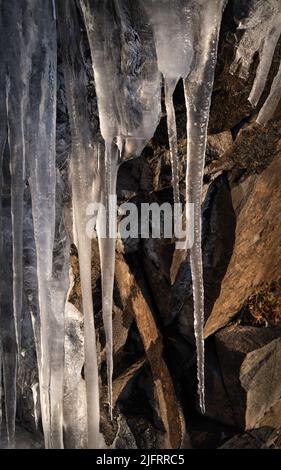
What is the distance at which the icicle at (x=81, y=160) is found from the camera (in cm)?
310

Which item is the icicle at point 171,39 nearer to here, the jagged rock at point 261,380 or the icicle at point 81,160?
the icicle at point 81,160

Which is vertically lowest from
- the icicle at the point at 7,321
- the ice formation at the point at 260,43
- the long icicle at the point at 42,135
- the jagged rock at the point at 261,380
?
the jagged rock at the point at 261,380

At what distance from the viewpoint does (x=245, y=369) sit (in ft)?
14.2

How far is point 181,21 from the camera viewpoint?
294cm

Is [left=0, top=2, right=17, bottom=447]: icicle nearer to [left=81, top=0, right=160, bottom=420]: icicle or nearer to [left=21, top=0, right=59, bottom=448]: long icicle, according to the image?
[left=21, top=0, right=59, bottom=448]: long icicle

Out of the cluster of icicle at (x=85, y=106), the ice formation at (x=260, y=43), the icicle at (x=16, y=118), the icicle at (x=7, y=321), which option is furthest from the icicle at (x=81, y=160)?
the ice formation at (x=260, y=43)

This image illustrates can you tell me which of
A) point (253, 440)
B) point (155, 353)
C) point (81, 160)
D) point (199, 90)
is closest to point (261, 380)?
point (253, 440)

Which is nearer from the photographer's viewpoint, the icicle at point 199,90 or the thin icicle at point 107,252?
the icicle at point 199,90

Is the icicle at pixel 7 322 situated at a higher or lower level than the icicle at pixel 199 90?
lower

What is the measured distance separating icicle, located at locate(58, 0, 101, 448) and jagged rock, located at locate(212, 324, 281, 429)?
120 centimetres

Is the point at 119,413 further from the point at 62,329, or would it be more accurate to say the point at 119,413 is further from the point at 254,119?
the point at 254,119

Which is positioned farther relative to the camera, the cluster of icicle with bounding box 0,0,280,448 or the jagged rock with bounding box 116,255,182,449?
the jagged rock with bounding box 116,255,182,449

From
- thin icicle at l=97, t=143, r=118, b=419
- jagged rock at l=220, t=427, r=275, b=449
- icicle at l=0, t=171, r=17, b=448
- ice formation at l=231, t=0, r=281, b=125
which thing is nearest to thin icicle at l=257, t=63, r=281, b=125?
ice formation at l=231, t=0, r=281, b=125

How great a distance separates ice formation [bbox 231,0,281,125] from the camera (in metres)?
3.23
